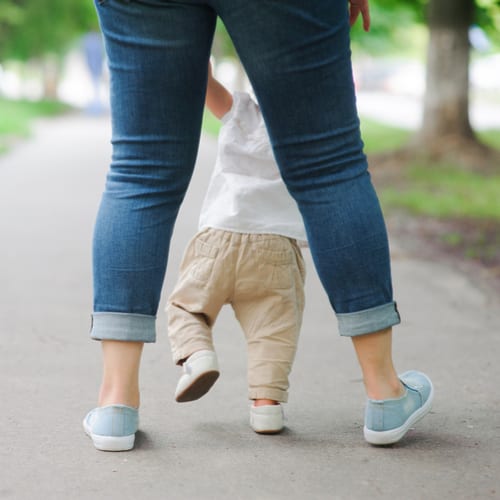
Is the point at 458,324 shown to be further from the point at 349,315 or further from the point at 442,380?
the point at 349,315

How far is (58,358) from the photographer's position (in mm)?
3463

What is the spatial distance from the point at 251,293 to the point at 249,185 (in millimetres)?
298

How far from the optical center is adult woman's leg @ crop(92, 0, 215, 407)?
243 centimetres

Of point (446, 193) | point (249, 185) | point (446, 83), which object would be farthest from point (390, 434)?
point (446, 83)

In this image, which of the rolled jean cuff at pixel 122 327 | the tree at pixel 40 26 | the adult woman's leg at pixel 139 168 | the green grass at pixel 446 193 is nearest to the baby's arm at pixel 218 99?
the adult woman's leg at pixel 139 168

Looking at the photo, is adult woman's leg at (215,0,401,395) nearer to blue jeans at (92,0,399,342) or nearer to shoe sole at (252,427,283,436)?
blue jeans at (92,0,399,342)

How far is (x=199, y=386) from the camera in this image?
257 centimetres

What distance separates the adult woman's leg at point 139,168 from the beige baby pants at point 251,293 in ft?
A: 0.76

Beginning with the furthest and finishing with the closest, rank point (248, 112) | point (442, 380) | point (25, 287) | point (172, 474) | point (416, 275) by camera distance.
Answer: point (416, 275), point (25, 287), point (442, 380), point (248, 112), point (172, 474)

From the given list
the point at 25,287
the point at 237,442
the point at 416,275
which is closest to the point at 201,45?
the point at 237,442

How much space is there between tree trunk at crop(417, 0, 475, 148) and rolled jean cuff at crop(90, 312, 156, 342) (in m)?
9.23

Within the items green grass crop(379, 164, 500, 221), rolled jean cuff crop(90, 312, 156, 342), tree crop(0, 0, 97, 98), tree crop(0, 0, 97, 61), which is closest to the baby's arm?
rolled jean cuff crop(90, 312, 156, 342)

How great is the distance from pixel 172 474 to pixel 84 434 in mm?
372

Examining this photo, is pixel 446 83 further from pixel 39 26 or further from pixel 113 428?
pixel 39 26
